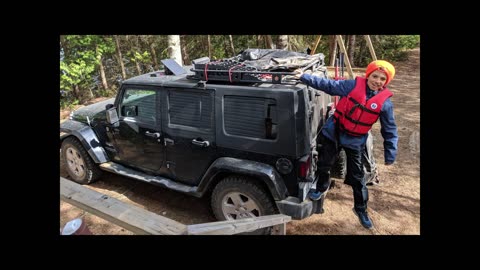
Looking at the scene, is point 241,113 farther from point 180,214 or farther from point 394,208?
point 394,208

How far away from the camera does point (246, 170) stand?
3.48m

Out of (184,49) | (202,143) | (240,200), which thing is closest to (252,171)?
(240,200)

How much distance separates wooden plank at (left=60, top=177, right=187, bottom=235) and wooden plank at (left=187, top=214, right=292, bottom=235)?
0.38 ft

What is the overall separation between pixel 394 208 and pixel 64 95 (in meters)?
12.1

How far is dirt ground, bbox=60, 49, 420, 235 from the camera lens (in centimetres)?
392

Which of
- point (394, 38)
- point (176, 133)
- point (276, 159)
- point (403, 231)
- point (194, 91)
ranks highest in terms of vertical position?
point (394, 38)

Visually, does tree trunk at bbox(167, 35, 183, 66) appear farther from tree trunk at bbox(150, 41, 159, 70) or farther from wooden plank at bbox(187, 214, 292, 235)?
tree trunk at bbox(150, 41, 159, 70)

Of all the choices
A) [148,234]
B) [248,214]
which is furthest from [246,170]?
[148,234]

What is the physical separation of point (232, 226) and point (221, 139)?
1208 millimetres

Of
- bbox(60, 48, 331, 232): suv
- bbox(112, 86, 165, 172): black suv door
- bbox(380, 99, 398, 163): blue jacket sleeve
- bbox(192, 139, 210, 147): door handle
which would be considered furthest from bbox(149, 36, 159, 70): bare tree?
bbox(380, 99, 398, 163): blue jacket sleeve

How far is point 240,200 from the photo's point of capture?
3.70 meters

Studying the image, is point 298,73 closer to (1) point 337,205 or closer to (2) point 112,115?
(1) point 337,205

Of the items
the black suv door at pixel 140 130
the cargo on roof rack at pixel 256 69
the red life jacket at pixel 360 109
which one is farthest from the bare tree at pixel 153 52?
the red life jacket at pixel 360 109

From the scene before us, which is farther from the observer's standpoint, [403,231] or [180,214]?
[180,214]
